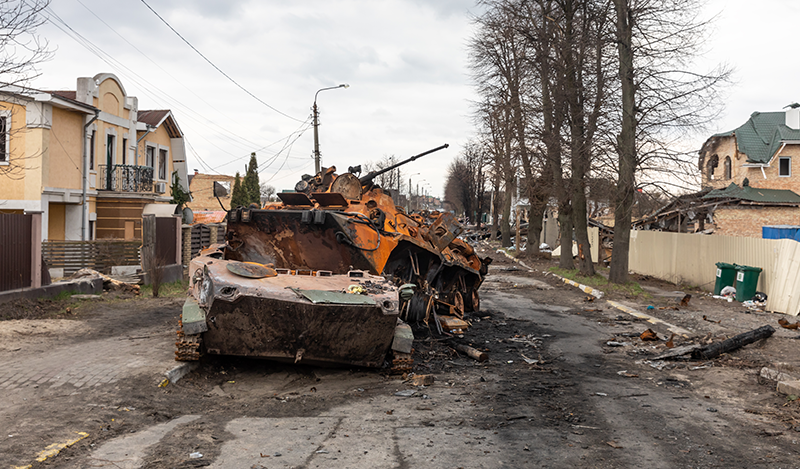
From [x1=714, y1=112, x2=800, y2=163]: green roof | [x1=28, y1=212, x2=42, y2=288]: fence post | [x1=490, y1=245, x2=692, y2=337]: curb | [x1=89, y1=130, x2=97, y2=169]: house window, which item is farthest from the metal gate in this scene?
[x1=714, y1=112, x2=800, y2=163]: green roof

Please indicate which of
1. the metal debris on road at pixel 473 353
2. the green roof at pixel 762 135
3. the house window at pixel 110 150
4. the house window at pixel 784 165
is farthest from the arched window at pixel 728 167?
the metal debris on road at pixel 473 353

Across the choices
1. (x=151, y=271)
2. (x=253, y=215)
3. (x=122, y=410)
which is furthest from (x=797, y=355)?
(x=151, y=271)

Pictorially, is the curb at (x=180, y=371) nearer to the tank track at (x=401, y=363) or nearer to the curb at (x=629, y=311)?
the tank track at (x=401, y=363)

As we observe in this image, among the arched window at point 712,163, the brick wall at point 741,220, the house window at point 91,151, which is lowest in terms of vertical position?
the brick wall at point 741,220

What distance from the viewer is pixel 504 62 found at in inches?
1288

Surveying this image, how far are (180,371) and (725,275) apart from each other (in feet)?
46.9

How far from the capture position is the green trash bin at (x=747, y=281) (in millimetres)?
15031

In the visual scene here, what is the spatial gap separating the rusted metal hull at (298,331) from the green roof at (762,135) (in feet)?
106

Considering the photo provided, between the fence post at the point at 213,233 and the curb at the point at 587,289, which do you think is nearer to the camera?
the curb at the point at 587,289

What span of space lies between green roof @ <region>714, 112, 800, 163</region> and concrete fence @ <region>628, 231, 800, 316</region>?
41.8 ft

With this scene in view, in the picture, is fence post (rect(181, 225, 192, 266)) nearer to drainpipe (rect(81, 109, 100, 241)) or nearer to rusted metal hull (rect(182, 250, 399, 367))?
drainpipe (rect(81, 109, 100, 241))

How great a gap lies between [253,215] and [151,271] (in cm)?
803

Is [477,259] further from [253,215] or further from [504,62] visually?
[504,62]

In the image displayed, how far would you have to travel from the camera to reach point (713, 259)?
18094 mm
